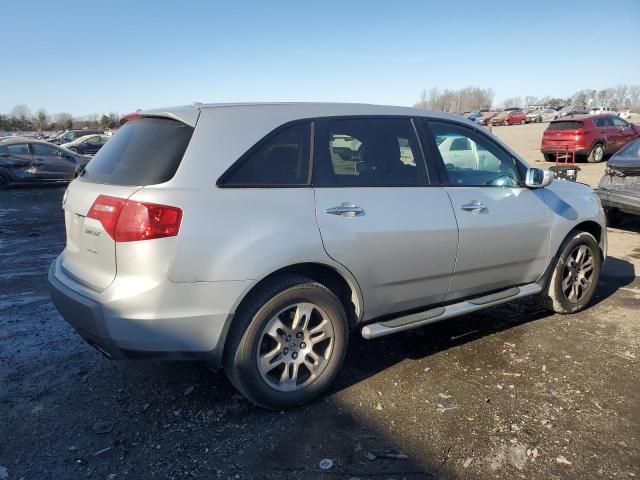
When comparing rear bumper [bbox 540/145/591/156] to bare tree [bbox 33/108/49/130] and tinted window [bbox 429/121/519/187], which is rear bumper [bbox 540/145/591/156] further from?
bare tree [bbox 33/108/49/130]

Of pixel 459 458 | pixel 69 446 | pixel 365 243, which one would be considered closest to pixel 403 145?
pixel 365 243

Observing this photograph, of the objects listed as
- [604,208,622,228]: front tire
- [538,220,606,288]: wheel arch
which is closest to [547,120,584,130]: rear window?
[604,208,622,228]: front tire

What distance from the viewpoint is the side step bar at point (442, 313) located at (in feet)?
10.9

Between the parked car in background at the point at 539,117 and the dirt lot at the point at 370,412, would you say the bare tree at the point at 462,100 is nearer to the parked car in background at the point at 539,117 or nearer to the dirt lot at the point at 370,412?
the parked car in background at the point at 539,117

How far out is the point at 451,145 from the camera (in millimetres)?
4035

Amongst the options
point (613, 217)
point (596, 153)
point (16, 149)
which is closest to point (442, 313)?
point (613, 217)

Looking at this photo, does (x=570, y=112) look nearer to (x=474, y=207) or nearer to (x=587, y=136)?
(x=587, y=136)

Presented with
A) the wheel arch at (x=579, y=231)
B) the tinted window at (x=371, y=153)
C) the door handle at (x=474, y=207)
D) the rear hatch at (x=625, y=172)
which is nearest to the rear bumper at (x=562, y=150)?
the rear hatch at (x=625, y=172)

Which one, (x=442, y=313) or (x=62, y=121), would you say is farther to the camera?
(x=62, y=121)

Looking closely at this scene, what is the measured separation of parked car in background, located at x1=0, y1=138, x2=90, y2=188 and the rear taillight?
1439 centimetres

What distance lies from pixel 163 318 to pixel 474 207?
233 centimetres

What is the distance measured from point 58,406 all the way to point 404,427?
7.13ft

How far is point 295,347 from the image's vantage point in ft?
10.3

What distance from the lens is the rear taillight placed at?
2643 millimetres
